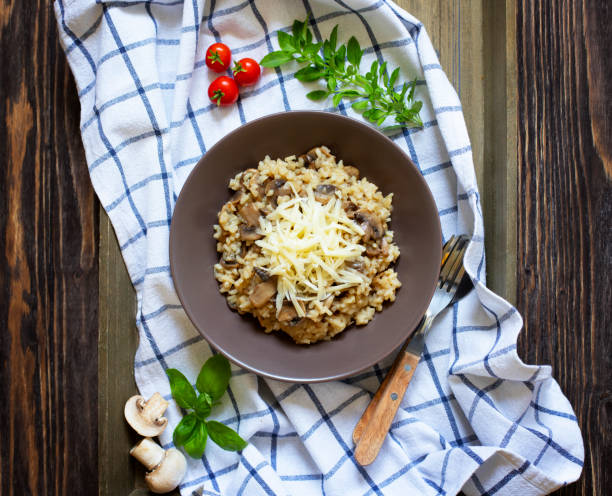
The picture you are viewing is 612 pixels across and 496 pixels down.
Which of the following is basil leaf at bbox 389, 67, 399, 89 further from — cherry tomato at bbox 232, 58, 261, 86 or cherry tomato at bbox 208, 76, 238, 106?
cherry tomato at bbox 208, 76, 238, 106

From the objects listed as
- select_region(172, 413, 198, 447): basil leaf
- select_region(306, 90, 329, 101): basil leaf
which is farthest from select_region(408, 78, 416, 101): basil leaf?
select_region(172, 413, 198, 447): basil leaf

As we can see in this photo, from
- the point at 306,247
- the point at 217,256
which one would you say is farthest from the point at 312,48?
the point at 217,256

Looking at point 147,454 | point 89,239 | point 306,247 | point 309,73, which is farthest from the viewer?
point 89,239

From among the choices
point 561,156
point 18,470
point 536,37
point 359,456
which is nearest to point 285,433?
point 359,456

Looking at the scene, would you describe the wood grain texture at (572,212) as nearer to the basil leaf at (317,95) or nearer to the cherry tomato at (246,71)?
the basil leaf at (317,95)

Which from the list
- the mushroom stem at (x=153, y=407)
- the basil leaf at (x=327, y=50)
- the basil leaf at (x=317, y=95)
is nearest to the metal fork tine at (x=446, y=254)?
the basil leaf at (x=317, y=95)

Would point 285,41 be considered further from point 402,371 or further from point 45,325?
point 45,325
